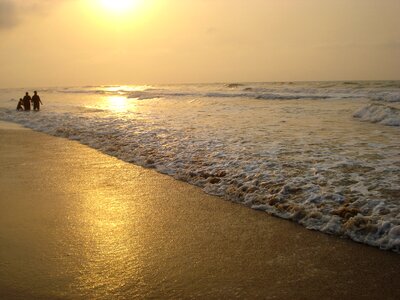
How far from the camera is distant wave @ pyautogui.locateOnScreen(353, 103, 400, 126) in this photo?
48.7ft

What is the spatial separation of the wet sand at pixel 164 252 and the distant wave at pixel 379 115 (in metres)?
11.5

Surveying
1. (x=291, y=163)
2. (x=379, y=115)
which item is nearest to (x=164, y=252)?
(x=291, y=163)

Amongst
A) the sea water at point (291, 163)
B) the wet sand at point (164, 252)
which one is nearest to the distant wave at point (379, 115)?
the sea water at point (291, 163)

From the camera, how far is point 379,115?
628 inches

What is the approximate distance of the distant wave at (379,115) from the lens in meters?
14.9

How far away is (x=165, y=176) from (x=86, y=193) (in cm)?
175

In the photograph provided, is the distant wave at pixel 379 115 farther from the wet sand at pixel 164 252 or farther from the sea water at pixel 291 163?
the wet sand at pixel 164 252

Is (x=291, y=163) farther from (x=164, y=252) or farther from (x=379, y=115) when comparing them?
(x=379, y=115)

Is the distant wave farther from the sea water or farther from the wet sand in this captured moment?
the wet sand

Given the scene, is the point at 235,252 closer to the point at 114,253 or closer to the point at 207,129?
the point at 114,253

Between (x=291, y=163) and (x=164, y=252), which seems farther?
(x=291, y=163)

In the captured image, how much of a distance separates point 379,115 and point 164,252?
14627mm

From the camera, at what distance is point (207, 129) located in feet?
43.6

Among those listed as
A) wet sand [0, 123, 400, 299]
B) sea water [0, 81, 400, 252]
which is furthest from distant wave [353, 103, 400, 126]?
wet sand [0, 123, 400, 299]
